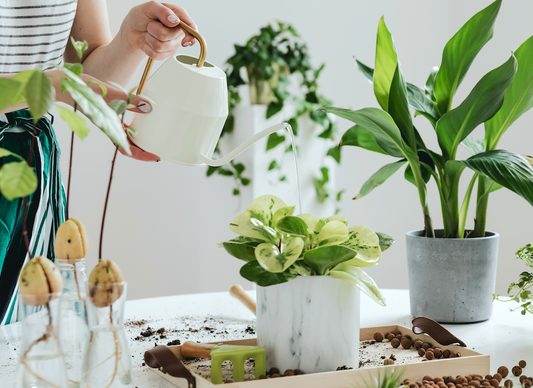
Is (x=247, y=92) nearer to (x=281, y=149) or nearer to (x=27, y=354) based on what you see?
(x=281, y=149)

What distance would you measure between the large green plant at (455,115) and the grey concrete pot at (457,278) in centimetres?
5

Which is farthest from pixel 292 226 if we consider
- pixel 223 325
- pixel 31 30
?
pixel 31 30

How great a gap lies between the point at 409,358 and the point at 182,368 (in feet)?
0.97

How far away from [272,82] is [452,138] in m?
1.28

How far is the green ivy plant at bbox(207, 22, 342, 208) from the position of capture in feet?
6.74

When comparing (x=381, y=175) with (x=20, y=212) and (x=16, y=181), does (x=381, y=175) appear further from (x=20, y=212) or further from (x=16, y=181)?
(x=16, y=181)

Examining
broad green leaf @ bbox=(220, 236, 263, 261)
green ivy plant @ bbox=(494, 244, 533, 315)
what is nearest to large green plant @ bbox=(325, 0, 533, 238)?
green ivy plant @ bbox=(494, 244, 533, 315)

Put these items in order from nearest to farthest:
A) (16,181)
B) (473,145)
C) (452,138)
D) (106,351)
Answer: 1. (16,181)
2. (106,351)
3. (452,138)
4. (473,145)

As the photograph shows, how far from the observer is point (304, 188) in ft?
7.41

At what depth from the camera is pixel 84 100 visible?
14.7 inches

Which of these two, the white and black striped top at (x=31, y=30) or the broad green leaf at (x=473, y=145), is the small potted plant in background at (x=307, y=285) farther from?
the white and black striped top at (x=31, y=30)

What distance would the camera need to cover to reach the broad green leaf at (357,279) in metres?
0.58

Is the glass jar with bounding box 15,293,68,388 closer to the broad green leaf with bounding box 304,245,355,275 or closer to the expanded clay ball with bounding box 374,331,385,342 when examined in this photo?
the broad green leaf with bounding box 304,245,355,275

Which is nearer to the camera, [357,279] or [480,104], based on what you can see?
[357,279]
